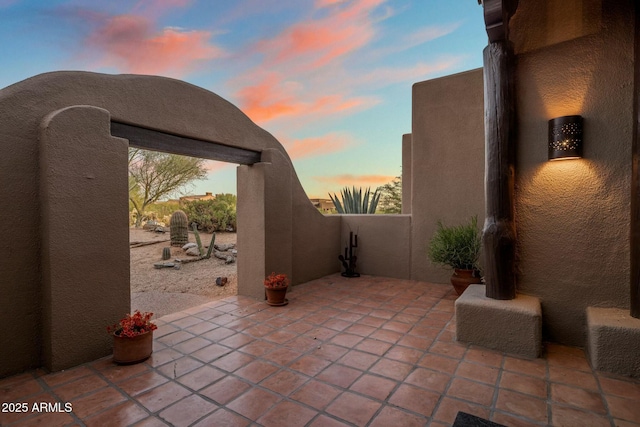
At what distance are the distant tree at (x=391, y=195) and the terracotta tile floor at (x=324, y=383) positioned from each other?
8.68 metres

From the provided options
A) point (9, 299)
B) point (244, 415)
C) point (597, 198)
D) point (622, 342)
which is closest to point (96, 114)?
point (9, 299)

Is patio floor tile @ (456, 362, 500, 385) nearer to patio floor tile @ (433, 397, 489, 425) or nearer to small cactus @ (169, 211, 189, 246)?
patio floor tile @ (433, 397, 489, 425)

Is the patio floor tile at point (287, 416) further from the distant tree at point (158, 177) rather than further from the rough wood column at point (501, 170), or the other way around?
the distant tree at point (158, 177)

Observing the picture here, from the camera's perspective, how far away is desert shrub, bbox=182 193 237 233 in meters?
12.3

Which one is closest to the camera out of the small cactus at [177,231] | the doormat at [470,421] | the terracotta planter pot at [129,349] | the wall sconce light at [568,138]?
the doormat at [470,421]

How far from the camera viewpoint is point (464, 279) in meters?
4.23

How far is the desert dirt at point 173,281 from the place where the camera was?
5051mm

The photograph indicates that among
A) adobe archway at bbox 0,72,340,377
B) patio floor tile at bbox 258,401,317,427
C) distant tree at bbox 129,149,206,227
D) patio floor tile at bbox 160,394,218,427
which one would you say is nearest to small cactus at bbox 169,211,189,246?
distant tree at bbox 129,149,206,227

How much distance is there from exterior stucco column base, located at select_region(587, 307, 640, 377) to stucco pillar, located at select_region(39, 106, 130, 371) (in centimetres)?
394

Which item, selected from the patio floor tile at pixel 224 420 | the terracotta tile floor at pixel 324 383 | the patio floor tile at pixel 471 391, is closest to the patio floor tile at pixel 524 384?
the terracotta tile floor at pixel 324 383

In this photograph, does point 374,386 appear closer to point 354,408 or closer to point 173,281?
point 354,408

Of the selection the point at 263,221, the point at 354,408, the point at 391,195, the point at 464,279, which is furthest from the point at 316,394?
the point at 391,195

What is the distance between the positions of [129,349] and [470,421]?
252 cm

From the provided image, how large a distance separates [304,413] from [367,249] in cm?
415
